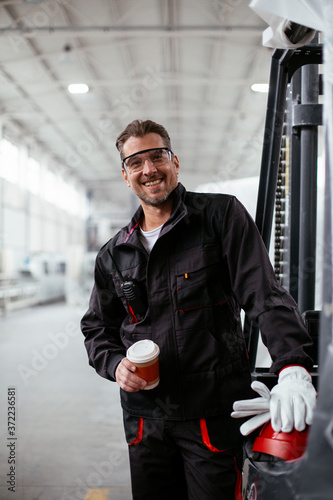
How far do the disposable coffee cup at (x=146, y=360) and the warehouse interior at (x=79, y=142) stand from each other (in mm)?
1748

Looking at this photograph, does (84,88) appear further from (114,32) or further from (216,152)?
(216,152)

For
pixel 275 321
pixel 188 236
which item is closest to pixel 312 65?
pixel 188 236

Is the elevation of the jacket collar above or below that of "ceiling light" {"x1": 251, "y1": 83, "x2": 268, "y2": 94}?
below

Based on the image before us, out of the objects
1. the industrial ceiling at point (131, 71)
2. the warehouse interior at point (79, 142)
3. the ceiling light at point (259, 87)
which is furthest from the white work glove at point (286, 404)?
the ceiling light at point (259, 87)

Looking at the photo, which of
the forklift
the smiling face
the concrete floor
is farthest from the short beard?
the concrete floor

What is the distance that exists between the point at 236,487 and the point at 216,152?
1604 cm

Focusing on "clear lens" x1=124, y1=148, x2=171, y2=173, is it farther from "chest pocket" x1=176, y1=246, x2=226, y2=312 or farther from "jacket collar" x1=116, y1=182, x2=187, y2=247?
"chest pocket" x1=176, y1=246, x2=226, y2=312

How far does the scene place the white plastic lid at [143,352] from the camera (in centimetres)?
139

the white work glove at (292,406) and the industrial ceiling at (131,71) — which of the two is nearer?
the white work glove at (292,406)

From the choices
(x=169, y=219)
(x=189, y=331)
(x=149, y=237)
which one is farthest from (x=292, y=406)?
(x=149, y=237)

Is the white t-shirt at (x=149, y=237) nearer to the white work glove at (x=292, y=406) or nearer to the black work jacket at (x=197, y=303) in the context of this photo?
the black work jacket at (x=197, y=303)

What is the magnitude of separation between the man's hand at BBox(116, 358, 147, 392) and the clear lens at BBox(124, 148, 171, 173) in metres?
0.80

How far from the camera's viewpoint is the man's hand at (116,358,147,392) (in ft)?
4.74

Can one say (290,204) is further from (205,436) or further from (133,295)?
(205,436)
